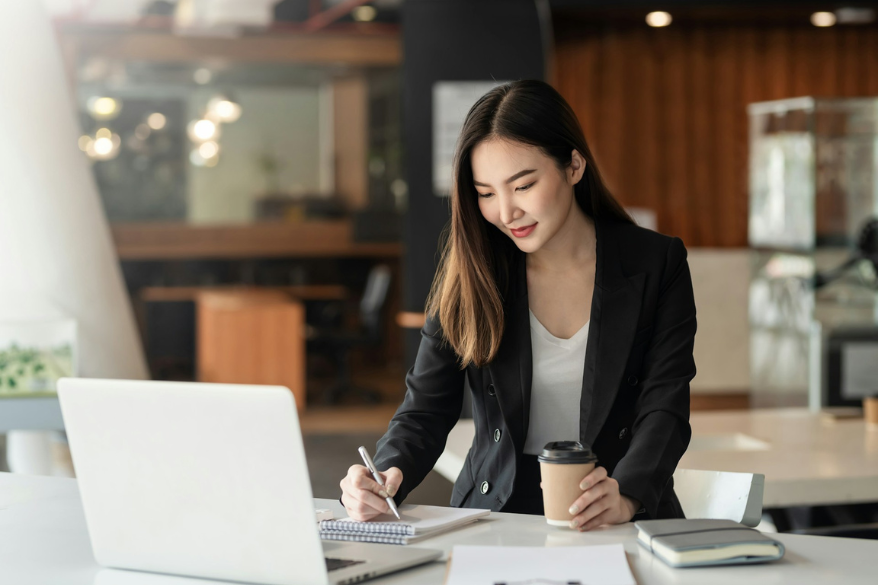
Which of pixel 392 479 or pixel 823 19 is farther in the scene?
pixel 823 19

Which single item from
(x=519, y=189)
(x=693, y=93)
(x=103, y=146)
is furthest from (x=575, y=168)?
(x=103, y=146)

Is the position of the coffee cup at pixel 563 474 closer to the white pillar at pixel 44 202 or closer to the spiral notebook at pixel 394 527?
the spiral notebook at pixel 394 527

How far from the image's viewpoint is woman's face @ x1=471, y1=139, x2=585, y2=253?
71.4 inches

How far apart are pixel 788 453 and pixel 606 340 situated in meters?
1.36

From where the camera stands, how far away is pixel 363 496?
5.20 feet

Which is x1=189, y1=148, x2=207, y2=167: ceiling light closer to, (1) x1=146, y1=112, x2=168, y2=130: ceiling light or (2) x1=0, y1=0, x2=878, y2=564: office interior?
(2) x1=0, y1=0, x2=878, y2=564: office interior

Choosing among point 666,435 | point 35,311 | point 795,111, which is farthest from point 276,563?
point 795,111

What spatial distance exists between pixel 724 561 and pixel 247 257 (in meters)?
9.83

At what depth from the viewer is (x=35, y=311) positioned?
14.2ft

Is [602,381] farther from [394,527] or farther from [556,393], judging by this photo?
[394,527]

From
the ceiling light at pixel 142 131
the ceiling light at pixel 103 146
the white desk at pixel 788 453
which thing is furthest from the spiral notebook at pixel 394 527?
the ceiling light at pixel 142 131

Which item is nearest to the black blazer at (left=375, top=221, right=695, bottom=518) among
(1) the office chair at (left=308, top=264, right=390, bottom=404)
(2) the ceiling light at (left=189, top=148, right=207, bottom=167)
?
→ (1) the office chair at (left=308, top=264, right=390, bottom=404)

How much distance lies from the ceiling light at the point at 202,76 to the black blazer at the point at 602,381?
1117 centimetres

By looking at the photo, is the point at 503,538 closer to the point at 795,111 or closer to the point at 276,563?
the point at 276,563
